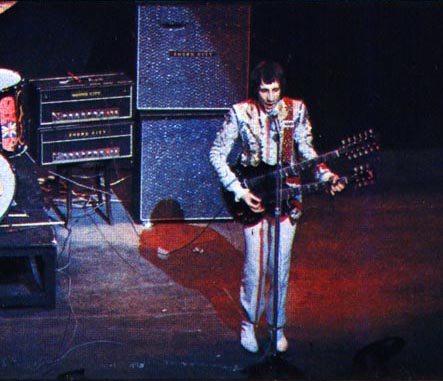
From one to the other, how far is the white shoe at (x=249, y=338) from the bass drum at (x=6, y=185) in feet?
5.82

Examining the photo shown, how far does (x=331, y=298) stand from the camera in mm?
6328

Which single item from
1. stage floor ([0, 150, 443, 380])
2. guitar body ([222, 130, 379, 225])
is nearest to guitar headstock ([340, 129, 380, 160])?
guitar body ([222, 130, 379, 225])

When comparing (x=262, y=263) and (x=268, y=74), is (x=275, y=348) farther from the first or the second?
(x=268, y=74)

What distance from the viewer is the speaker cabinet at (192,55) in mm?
7238

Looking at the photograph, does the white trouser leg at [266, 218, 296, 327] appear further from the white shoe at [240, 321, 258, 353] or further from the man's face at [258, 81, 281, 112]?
the man's face at [258, 81, 281, 112]

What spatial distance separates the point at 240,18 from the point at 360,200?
6.83 ft

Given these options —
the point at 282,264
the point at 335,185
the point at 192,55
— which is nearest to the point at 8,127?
the point at 192,55

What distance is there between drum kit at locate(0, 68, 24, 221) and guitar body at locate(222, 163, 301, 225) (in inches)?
64.3

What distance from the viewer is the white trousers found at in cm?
520

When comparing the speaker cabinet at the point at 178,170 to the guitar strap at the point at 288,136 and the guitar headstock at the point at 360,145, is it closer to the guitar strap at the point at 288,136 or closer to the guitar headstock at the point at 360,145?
A: the guitar strap at the point at 288,136

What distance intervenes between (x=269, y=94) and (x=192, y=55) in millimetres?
2398

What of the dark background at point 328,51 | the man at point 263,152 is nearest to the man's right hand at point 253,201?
the man at point 263,152

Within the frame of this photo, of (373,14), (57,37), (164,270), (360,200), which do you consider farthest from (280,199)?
(373,14)

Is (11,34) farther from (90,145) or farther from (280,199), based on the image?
(280,199)
